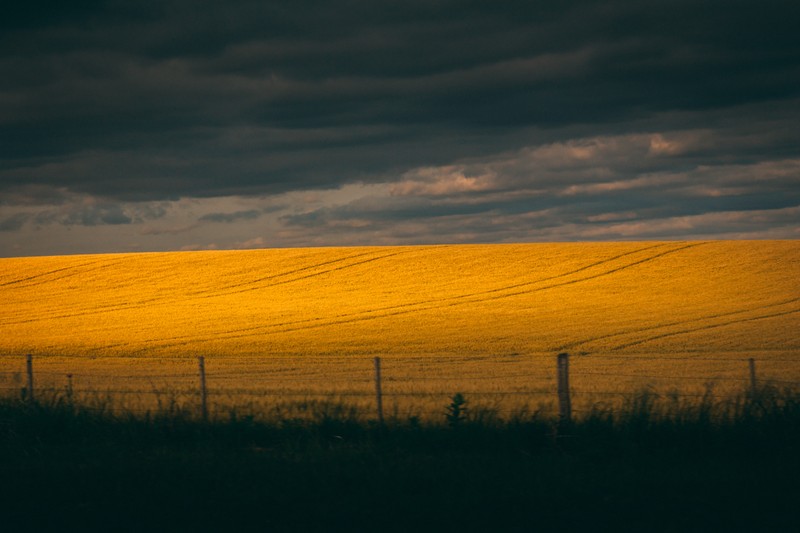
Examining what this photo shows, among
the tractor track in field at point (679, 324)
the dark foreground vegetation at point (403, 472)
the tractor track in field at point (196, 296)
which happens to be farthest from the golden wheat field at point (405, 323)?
the dark foreground vegetation at point (403, 472)

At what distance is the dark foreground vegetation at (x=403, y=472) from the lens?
622cm

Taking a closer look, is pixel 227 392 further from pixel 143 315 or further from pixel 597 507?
pixel 143 315

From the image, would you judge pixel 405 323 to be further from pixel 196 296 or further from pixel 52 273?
pixel 52 273

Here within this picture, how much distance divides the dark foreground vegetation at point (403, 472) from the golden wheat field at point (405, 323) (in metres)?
1.18

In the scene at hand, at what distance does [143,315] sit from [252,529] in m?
34.8

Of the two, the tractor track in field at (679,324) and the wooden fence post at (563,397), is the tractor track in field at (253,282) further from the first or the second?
the wooden fence post at (563,397)

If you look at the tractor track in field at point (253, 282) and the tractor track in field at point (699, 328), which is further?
the tractor track in field at point (253, 282)

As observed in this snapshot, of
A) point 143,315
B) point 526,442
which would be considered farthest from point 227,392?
point 143,315

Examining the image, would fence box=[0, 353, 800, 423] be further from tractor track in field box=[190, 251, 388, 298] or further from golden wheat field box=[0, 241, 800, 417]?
tractor track in field box=[190, 251, 388, 298]

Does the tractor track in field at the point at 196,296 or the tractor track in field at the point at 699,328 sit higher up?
the tractor track in field at the point at 196,296

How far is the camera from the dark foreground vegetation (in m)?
6.22

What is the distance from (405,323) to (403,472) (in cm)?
2626

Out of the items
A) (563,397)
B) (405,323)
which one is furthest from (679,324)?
(563,397)

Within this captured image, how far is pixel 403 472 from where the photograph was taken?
24.4ft
